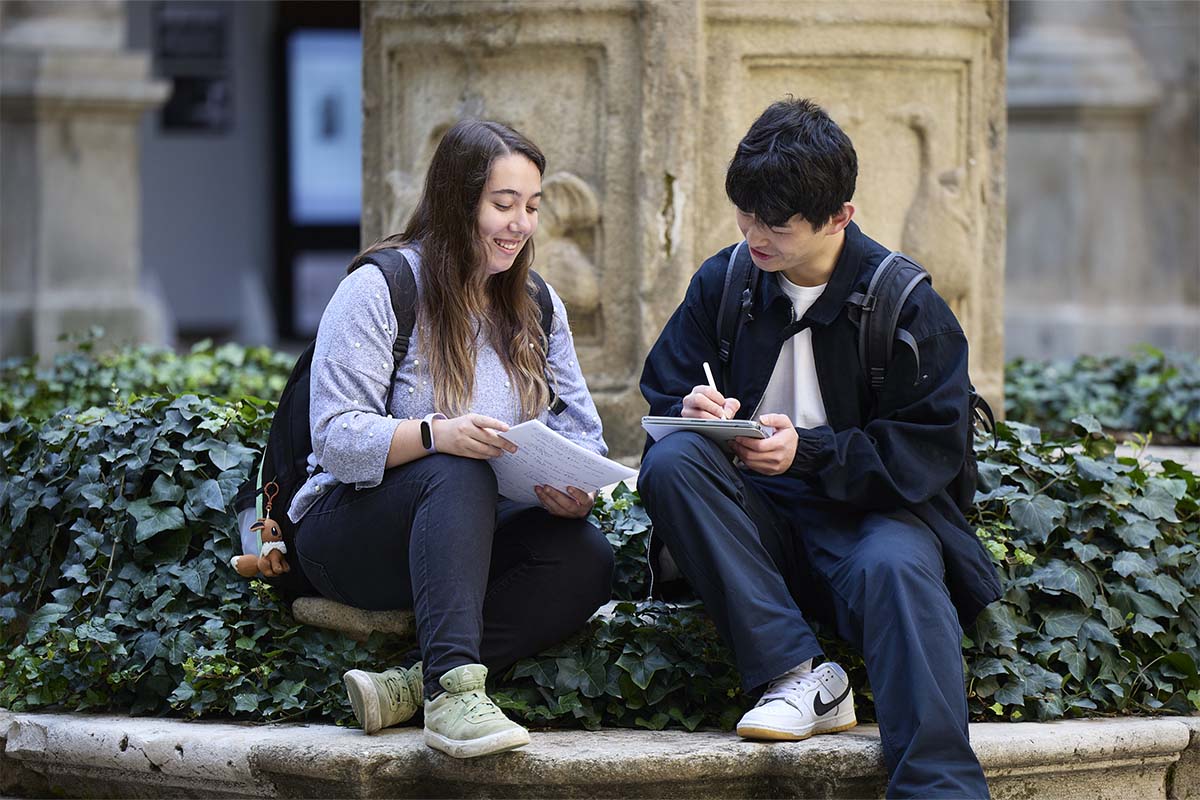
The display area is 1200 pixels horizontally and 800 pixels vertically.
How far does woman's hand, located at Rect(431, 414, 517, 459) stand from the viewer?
342cm

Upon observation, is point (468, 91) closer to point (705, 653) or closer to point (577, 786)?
point (705, 653)

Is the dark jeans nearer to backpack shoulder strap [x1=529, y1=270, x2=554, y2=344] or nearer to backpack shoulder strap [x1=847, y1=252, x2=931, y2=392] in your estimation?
Answer: backpack shoulder strap [x1=529, y1=270, x2=554, y2=344]

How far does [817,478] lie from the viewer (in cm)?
357

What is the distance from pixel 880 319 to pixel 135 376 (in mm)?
3377

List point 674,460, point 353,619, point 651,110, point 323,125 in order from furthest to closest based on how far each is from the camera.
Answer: point 323,125
point 651,110
point 353,619
point 674,460

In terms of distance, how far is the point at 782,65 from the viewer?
5113mm

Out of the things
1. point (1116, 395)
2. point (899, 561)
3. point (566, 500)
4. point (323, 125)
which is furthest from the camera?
point (323, 125)

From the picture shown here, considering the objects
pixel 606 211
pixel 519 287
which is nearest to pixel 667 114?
pixel 606 211

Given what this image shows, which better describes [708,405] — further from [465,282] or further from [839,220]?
[465,282]

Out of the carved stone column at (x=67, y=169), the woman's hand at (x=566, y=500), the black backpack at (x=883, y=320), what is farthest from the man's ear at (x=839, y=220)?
the carved stone column at (x=67, y=169)

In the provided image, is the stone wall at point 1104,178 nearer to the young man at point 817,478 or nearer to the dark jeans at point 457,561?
the young man at point 817,478

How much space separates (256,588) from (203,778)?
1.55ft

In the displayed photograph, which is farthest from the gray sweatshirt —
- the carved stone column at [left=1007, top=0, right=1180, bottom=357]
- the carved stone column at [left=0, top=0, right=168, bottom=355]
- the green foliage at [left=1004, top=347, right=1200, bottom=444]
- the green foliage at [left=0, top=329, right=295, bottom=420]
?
the carved stone column at [left=1007, top=0, right=1180, bottom=357]

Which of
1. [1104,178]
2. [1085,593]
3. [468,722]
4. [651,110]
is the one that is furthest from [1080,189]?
[468,722]
